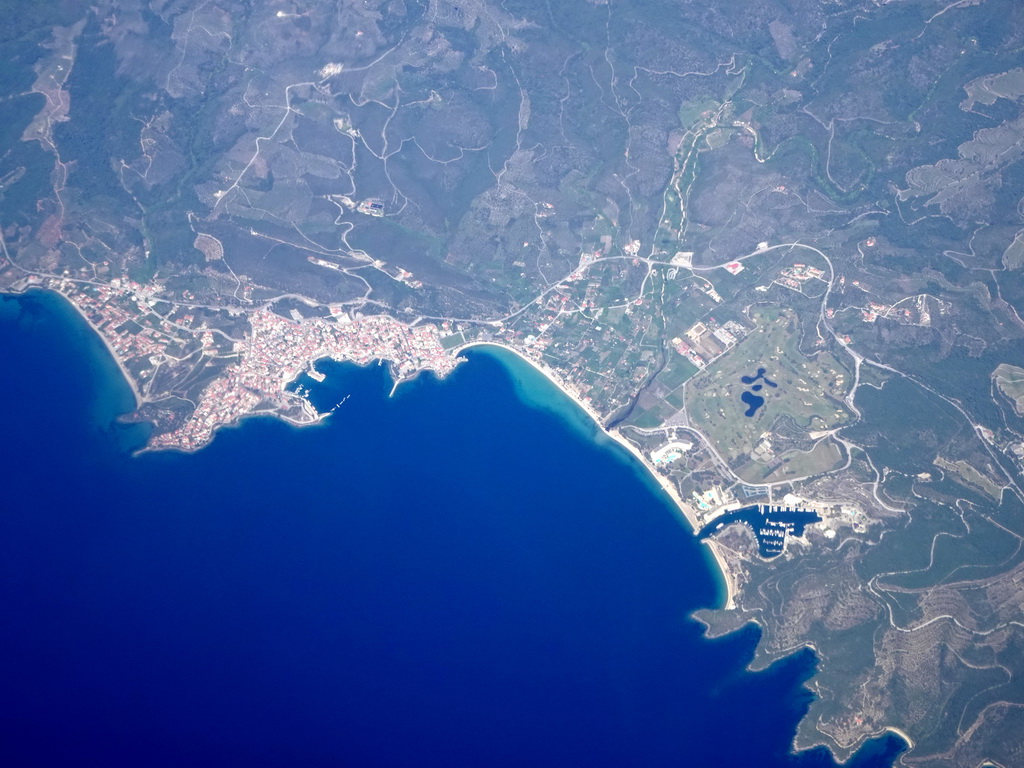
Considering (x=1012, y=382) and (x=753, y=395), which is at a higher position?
(x=753, y=395)

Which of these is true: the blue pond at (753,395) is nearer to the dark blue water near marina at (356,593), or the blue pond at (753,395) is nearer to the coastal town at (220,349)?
the dark blue water near marina at (356,593)

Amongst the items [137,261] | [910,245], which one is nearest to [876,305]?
[910,245]

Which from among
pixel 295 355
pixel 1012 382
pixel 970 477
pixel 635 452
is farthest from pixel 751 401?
pixel 295 355

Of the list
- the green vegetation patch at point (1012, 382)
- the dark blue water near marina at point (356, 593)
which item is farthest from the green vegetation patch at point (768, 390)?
the green vegetation patch at point (1012, 382)

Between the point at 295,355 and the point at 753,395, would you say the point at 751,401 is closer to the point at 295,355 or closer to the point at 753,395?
the point at 753,395

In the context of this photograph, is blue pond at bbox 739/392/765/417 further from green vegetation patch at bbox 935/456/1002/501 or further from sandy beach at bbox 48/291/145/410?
sandy beach at bbox 48/291/145/410

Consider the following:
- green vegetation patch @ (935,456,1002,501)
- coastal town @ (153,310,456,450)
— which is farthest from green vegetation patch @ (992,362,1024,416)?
coastal town @ (153,310,456,450)

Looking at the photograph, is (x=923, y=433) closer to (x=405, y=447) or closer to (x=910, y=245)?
(x=910, y=245)
